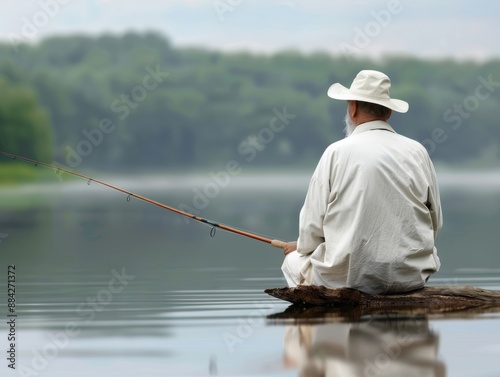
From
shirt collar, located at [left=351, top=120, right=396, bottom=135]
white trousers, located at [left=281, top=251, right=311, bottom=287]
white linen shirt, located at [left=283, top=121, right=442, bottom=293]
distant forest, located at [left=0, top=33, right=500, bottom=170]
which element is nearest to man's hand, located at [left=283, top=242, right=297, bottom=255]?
white trousers, located at [left=281, top=251, right=311, bottom=287]

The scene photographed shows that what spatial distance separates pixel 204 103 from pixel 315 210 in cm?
6272

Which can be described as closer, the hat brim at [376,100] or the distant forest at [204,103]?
the hat brim at [376,100]

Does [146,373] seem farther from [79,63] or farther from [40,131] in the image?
[79,63]

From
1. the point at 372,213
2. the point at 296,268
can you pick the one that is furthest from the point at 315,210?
the point at 296,268

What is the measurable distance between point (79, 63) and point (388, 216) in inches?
2633

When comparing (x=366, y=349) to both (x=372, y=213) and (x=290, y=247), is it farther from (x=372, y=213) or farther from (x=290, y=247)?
(x=290, y=247)

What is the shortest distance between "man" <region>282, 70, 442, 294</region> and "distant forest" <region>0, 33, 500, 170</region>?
5091 cm

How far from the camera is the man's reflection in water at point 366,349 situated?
164 inches

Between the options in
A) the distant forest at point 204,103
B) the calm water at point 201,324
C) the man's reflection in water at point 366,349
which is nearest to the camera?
the man's reflection in water at point 366,349

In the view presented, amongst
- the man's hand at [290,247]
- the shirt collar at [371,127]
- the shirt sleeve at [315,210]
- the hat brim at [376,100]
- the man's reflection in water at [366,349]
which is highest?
the hat brim at [376,100]

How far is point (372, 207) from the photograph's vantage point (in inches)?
223

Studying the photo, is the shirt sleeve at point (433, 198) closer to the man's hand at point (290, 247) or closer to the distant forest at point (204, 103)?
the man's hand at point (290, 247)

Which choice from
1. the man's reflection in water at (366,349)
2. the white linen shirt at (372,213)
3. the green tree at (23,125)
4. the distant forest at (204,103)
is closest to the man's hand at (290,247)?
the white linen shirt at (372,213)

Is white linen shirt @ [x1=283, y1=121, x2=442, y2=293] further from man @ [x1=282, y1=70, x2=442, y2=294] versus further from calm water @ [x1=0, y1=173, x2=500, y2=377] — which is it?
calm water @ [x1=0, y1=173, x2=500, y2=377]
